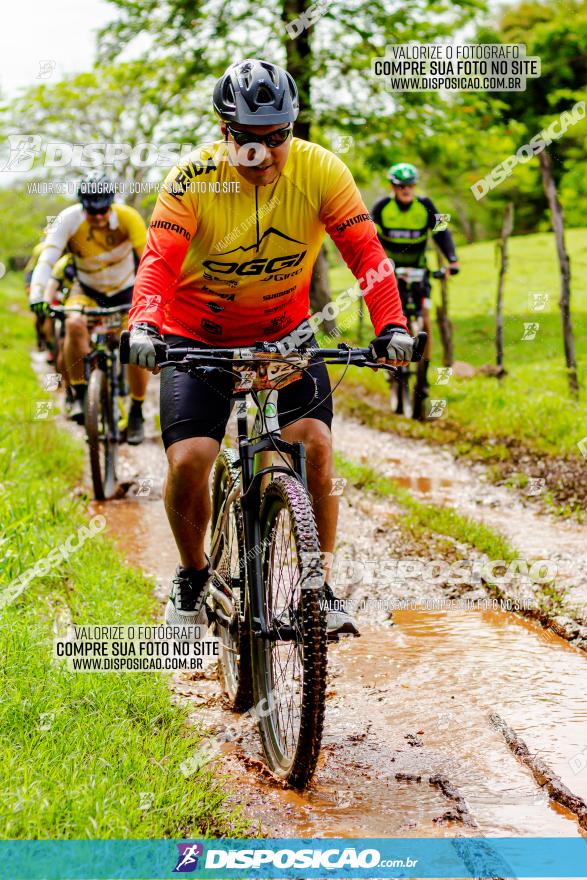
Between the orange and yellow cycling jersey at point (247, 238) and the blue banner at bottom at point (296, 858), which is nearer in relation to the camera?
the blue banner at bottom at point (296, 858)

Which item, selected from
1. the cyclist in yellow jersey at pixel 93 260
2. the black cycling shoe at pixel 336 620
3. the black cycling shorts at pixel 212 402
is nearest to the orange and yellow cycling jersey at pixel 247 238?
the black cycling shorts at pixel 212 402

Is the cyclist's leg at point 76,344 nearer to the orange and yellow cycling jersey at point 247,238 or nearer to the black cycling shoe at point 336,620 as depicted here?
the orange and yellow cycling jersey at point 247,238

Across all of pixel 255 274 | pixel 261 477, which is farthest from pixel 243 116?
pixel 261 477

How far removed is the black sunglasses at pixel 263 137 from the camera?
356cm

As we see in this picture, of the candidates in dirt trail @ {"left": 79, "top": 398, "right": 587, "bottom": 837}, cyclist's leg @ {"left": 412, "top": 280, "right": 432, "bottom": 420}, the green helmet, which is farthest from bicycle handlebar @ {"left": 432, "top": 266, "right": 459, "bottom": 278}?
dirt trail @ {"left": 79, "top": 398, "right": 587, "bottom": 837}

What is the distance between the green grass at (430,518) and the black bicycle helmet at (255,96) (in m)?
3.40

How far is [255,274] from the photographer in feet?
12.8

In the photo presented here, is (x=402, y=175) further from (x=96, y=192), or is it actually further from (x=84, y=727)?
(x=84, y=727)

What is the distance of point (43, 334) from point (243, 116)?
43.0ft

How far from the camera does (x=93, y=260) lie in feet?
27.4

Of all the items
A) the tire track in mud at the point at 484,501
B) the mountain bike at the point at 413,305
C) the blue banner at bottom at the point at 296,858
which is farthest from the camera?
the mountain bike at the point at 413,305

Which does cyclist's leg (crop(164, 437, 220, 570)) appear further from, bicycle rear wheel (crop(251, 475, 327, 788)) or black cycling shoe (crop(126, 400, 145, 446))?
black cycling shoe (crop(126, 400, 145, 446))

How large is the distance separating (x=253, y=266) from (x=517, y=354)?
1253 cm

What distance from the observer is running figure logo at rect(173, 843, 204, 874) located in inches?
110
